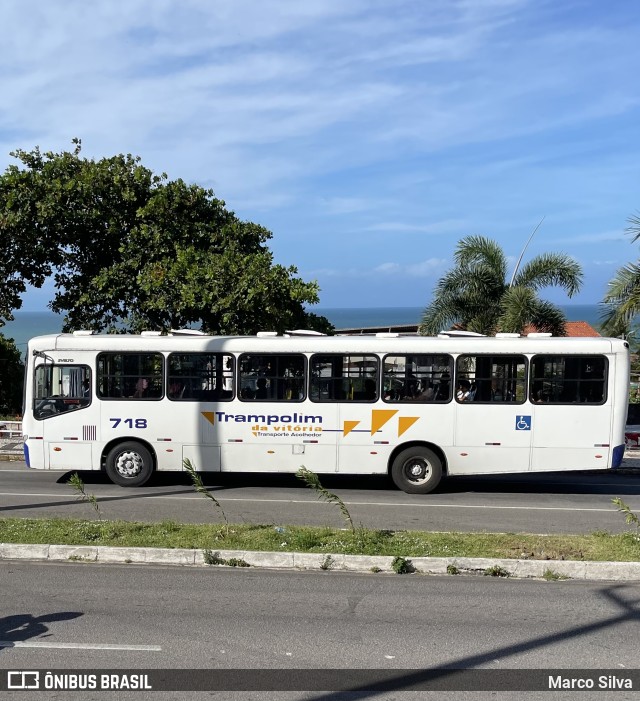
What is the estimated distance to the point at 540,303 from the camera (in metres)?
22.1

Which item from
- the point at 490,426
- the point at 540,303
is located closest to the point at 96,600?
the point at 490,426

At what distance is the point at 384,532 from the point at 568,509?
15.5 feet

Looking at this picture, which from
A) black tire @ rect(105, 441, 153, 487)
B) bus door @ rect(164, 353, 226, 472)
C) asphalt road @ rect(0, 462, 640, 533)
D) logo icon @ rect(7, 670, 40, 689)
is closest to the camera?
logo icon @ rect(7, 670, 40, 689)

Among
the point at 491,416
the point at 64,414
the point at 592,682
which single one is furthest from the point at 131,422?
the point at 592,682

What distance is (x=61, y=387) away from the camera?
1455cm

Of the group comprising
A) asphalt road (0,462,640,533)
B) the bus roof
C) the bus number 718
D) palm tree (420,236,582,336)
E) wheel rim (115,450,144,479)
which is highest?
palm tree (420,236,582,336)

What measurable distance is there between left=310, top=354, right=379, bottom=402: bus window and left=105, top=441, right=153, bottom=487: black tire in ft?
11.1

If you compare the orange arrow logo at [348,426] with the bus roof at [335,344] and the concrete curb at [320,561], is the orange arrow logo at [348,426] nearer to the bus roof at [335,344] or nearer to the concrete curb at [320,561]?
the bus roof at [335,344]

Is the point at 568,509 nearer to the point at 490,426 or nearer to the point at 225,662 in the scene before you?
the point at 490,426

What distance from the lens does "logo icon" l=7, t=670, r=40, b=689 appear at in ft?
17.5

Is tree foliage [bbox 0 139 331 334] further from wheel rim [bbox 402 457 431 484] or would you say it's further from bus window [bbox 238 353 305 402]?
wheel rim [bbox 402 457 431 484]

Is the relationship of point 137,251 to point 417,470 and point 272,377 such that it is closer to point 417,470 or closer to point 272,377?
point 272,377

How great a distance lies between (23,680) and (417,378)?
32.1 feet

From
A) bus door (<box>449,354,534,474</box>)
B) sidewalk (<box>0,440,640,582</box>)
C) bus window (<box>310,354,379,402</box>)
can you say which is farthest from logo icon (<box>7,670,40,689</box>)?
bus door (<box>449,354,534,474</box>)
